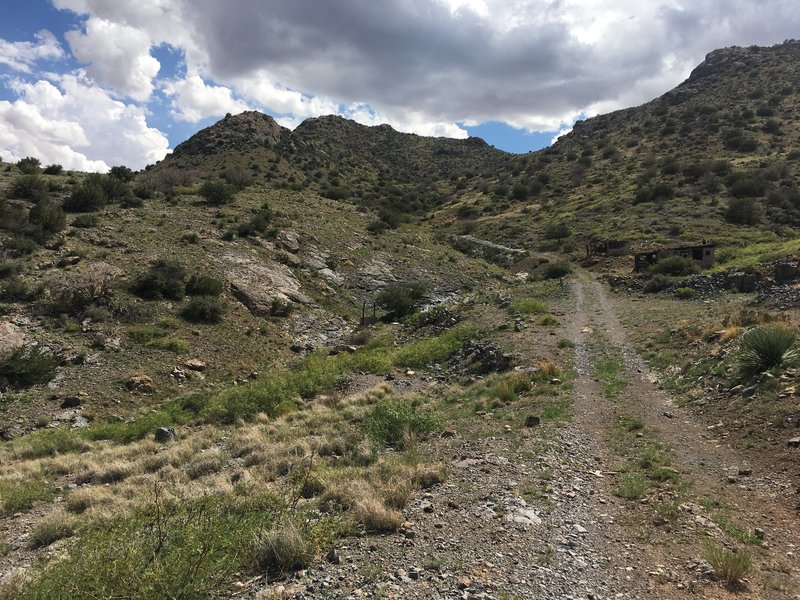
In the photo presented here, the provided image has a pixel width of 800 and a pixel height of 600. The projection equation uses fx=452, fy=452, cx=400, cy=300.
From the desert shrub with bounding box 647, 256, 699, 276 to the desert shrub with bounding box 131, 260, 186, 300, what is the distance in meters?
35.0

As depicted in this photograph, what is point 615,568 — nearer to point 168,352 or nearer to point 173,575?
point 173,575

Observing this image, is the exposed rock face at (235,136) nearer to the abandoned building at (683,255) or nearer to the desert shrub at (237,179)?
the desert shrub at (237,179)

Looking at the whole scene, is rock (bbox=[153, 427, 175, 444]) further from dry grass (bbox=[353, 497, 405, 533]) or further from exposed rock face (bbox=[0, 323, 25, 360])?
dry grass (bbox=[353, 497, 405, 533])

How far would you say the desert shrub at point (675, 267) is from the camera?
118 feet

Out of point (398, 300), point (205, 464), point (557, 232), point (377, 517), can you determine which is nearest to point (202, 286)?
point (398, 300)

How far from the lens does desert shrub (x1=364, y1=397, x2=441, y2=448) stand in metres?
11.4

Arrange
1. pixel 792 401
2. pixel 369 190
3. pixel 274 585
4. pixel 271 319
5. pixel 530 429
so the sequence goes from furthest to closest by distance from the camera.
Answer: pixel 369 190 < pixel 271 319 < pixel 530 429 < pixel 792 401 < pixel 274 585

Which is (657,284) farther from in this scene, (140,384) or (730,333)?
(140,384)

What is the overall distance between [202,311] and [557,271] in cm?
3298

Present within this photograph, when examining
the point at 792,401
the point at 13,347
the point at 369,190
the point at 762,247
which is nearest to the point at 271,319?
the point at 13,347

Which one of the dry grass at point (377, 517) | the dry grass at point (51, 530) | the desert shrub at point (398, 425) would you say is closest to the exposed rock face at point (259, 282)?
the desert shrub at point (398, 425)

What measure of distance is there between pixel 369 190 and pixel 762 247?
60191 millimetres

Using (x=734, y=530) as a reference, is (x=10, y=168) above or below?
above

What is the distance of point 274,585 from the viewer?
205 inches
